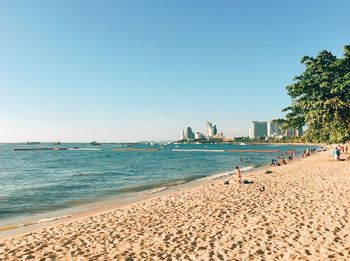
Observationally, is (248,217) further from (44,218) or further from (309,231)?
(44,218)

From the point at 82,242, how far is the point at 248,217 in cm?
754

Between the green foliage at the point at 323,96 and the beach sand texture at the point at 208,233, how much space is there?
16.6 metres

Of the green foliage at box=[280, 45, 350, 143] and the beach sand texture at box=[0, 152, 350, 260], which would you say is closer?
the beach sand texture at box=[0, 152, 350, 260]

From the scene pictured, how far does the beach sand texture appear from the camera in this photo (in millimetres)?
9742

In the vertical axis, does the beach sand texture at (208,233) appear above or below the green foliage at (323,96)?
below

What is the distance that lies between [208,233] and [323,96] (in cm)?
3028

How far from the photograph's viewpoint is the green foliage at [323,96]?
32.6 metres

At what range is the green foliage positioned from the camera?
107ft

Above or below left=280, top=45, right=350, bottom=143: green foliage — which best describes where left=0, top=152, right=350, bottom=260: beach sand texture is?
below

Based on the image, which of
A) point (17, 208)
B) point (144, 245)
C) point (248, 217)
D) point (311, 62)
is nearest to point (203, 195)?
point (248, 217)

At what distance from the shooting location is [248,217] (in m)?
14.1

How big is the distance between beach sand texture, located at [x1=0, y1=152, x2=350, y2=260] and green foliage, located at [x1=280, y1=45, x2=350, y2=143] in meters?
16.6

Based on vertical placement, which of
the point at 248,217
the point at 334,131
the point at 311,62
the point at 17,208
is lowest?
the point at 17,208

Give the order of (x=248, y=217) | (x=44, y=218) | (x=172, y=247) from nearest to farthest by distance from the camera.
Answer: (x=172, y=247)
(x=248, y=217)
(x=44, y=218)
